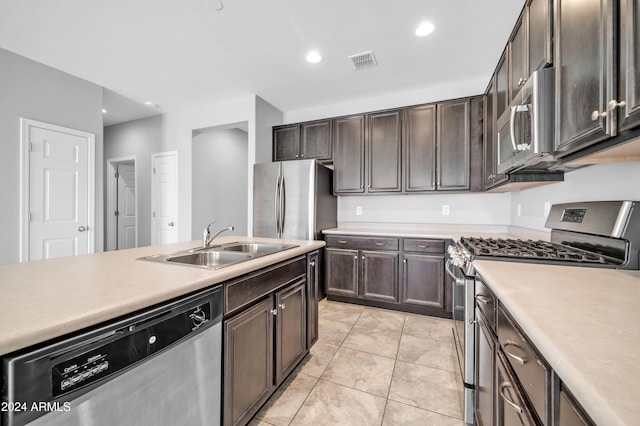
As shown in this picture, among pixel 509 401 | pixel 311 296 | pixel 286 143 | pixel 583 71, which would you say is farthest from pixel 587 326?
pixel 286 143

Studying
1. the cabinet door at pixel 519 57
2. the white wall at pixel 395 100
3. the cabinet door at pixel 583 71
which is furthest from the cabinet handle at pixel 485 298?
the white wall at pixel 395 100

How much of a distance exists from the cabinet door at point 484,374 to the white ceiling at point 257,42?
2.32m

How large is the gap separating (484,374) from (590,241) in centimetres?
92

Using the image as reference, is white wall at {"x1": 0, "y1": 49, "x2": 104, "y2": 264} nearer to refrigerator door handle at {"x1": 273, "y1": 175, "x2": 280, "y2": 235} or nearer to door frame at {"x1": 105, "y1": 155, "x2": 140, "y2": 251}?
door frame at {"x1": 105, "y1": 155, "x2": 140, "y2": 251}

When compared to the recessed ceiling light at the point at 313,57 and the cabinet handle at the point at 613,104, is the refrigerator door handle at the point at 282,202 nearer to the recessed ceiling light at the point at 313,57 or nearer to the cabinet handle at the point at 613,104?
the recessed ceiling light at the point at 313,57

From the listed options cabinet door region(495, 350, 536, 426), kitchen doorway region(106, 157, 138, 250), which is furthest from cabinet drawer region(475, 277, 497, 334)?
kitchen doorway region(106, 157, 138, 250)

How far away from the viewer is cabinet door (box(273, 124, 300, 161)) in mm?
3957

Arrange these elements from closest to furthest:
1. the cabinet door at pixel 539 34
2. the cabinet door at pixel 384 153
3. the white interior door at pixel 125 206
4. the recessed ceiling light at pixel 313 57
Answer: the cabinet door at pixel 539 34, the recessed ceiling light at pixel 313 57, the cabinet door at pixel 384 153, the white interior door at pixel 125 206

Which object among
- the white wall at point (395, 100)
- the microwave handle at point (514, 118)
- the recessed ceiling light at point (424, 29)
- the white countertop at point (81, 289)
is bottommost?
the white countertop at point (81, 289)

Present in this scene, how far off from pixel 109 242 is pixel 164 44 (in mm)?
4394

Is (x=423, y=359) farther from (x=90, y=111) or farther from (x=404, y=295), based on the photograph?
(x=90, y=111)

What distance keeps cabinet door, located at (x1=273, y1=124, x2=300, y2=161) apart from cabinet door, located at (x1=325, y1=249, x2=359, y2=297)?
1.57m

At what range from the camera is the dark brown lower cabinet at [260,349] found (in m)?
1.25

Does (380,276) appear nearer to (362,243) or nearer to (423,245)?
(362,243)
